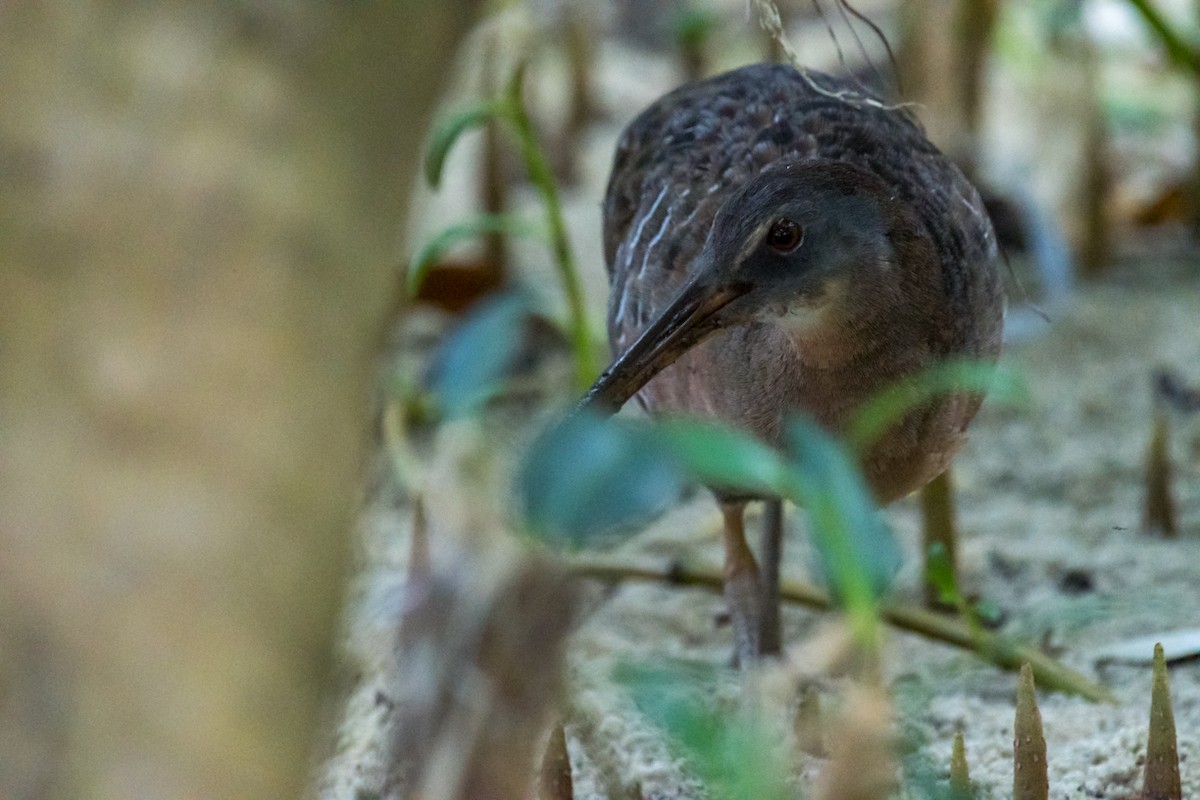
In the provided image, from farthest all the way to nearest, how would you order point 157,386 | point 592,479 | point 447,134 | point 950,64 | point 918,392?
point 950,64
point 447,134
point 918,392
point 157,386
point 592,479

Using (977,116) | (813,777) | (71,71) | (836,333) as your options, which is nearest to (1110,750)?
(813,777)

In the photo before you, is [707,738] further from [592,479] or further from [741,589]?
[741,589]

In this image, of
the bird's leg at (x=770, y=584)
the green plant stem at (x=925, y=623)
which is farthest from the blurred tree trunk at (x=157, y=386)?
the bird's leg at (x=770, y=584)

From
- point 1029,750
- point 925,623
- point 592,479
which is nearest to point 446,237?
point 925,623

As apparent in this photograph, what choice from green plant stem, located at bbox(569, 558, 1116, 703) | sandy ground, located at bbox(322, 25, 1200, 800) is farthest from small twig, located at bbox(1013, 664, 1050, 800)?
green plant stem, located at bbox(569, 558, 1116, 703)

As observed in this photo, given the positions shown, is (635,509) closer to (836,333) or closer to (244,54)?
(244,54)

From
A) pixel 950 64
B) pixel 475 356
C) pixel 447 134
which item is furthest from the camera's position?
pixel 950 64
